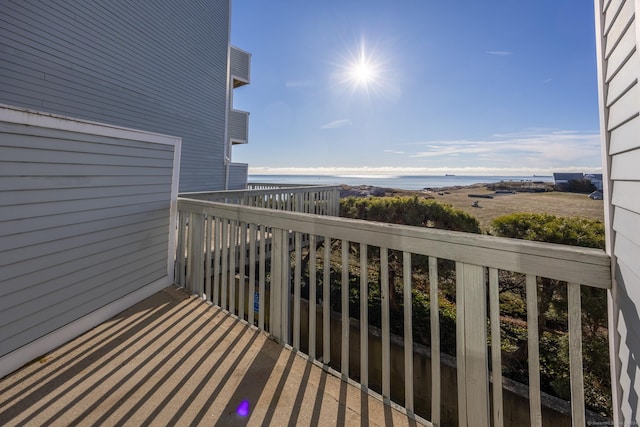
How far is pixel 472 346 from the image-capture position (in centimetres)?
129

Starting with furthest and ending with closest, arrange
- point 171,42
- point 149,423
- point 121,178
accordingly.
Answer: point 171,42 < point 121,178 < point 149,423

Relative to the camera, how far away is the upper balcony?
1017cm

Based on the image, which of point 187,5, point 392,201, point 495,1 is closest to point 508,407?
point 392,201

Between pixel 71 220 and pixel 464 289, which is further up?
pixel 71 220

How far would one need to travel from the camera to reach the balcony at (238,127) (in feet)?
33.5

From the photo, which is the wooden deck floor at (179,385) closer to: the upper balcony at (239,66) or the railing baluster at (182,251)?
the railing baluster at (182,251)

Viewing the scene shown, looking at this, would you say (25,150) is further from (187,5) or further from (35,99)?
(187,5)

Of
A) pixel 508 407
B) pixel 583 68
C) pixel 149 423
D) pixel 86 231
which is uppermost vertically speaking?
pixel 583 68

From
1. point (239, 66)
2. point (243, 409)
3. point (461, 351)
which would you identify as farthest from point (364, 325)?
point (239, 66)

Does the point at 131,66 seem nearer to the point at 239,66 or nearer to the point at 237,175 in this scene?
the point at 237,175

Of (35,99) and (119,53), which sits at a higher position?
(119,53)

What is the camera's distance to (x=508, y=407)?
114 inches

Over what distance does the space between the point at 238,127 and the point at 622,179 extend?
10.8 metres

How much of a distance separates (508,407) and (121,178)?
4493mm
